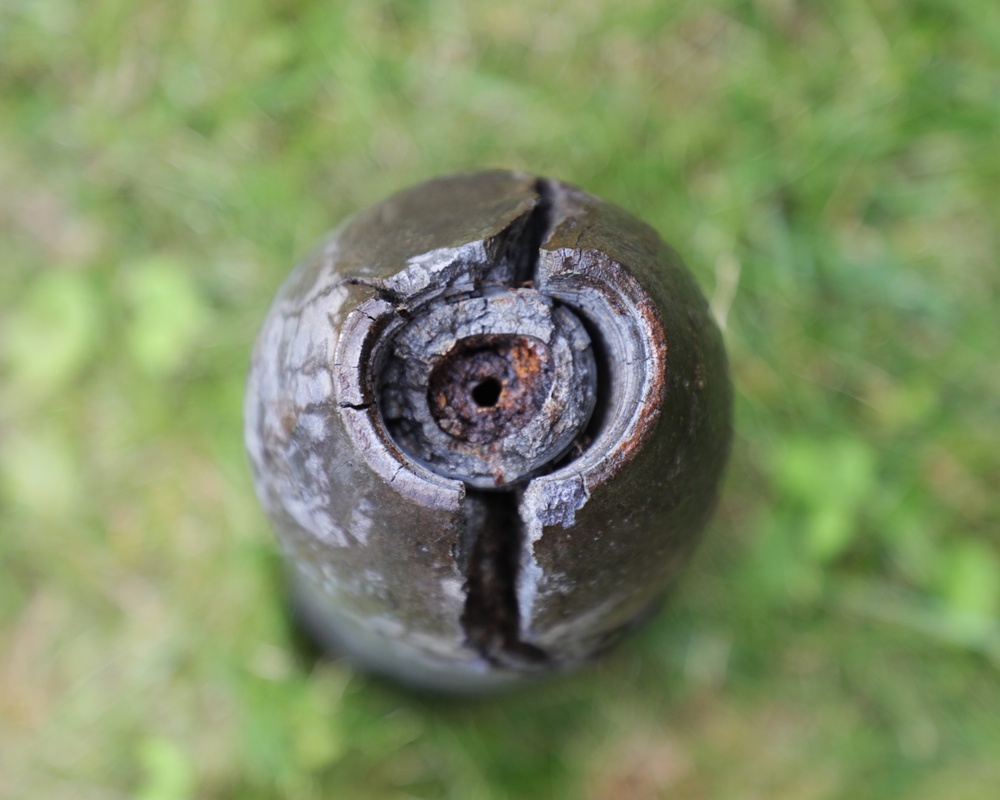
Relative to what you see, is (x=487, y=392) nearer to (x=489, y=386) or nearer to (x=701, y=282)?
(x=489, y=386)

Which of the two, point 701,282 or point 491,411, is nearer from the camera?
point 491,411

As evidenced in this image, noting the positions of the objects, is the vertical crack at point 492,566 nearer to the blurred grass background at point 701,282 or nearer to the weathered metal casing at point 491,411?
the weathered metal casing at point 491,411

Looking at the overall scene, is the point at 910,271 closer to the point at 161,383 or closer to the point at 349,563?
the point at 349,563

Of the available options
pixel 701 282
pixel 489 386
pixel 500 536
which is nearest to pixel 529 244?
pixel 489 386

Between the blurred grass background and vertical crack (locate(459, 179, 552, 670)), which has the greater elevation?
the blurred grass background

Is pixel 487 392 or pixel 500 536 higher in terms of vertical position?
pixel 487 392

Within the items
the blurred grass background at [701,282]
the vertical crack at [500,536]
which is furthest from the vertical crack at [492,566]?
the blurred grass background at [701,282]

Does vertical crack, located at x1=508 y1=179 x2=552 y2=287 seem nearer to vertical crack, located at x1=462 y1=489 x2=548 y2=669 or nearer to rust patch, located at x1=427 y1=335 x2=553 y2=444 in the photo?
rust patch, located at x1=427 y1=335 x2=553 y2=444

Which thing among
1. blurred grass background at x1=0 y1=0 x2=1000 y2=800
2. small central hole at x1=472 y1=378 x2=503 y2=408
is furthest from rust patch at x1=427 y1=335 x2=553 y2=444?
blurred grass background at x1=0 y1=0 x2=1000 y2=800
